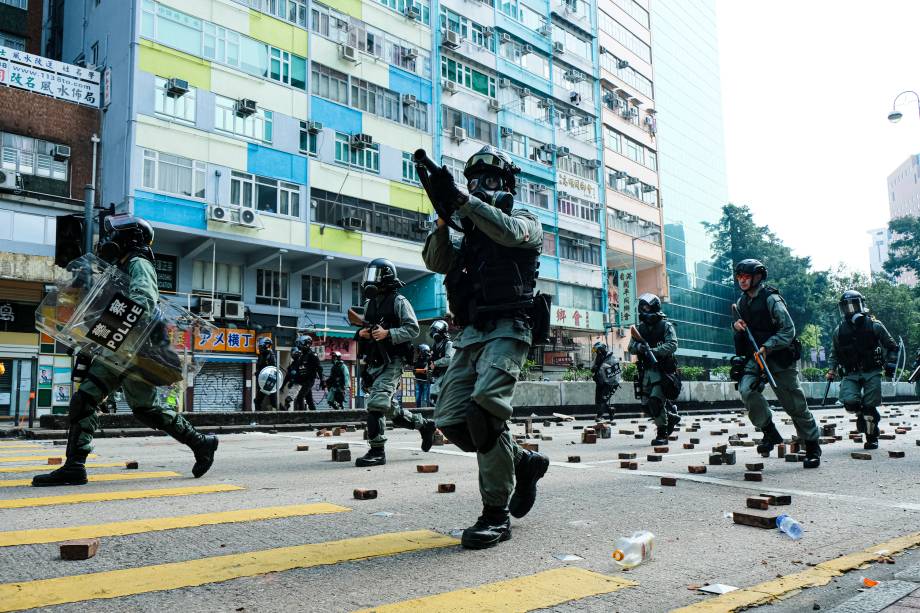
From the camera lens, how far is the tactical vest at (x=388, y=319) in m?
8.16

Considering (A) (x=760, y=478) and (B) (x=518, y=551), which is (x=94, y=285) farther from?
(A) (x=760, y=478)

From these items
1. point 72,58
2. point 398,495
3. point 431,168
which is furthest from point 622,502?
point 72,58

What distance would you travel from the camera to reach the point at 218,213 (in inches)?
1029

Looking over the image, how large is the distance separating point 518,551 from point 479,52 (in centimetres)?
3739

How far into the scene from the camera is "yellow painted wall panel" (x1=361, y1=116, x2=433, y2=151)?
3200cm

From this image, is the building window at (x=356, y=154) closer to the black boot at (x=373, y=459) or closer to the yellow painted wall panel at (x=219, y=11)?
the yellow painted wall panel at (x=219, y=11)

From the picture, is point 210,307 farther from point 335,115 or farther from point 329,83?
point 329,83

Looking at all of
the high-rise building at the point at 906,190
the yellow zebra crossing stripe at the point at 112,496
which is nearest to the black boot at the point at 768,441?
the yellow zebra crossing stripe at the point at 112,496

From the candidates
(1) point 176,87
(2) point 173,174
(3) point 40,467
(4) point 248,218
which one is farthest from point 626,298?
(3) point 40,467

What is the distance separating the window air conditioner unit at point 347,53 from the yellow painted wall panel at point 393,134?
2309 mm

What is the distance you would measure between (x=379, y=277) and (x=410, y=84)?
27619 mm

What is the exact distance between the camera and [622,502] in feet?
18.0

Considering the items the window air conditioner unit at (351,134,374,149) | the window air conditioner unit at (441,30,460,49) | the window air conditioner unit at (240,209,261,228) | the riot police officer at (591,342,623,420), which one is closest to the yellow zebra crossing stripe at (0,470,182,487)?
the riot police officer at (591,342,623,420)

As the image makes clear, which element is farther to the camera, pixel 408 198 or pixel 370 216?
pixel 408 198
